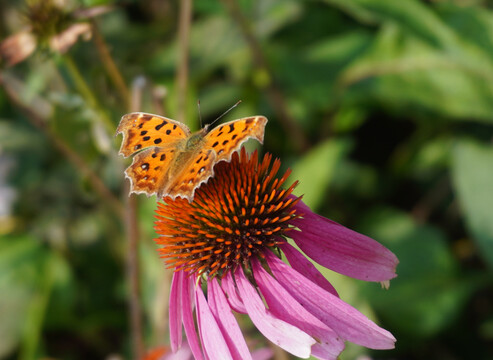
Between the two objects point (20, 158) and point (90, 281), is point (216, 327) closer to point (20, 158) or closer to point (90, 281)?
point (90, 281)

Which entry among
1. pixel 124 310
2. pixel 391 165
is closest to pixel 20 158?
pixel 124 310

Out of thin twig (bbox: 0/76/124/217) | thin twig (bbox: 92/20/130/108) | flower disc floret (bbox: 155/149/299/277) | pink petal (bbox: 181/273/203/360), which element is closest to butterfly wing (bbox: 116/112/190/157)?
flower disc floret (bbox: 155/149/299/277)

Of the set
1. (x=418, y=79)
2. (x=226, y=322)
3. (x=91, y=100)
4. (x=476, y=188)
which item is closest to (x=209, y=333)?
(x=226, y=322)

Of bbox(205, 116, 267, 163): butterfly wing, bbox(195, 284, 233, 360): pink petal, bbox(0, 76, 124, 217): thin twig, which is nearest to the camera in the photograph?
bbox(205, 116, 267, 163): butterfly wing

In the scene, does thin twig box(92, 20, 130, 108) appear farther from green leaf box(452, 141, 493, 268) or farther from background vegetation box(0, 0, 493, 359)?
green leaf box(452, 141, 493, 268)

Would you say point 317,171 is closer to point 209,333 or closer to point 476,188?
point 476,188

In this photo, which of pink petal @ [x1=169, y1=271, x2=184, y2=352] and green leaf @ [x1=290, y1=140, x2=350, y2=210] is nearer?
pink petal @ [x1=169, y1=271, x2=184, y2=352]
